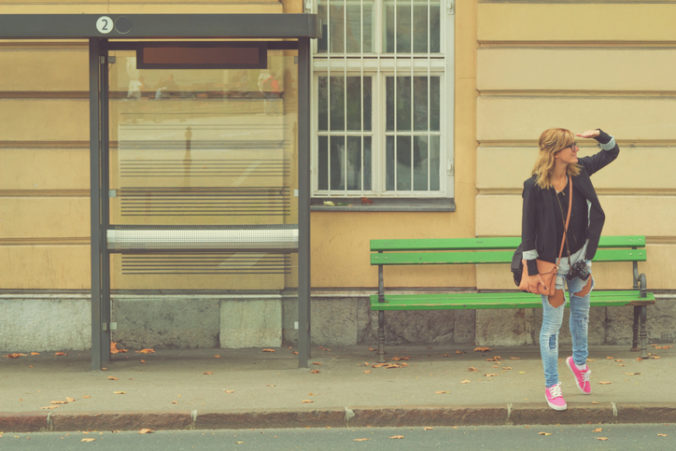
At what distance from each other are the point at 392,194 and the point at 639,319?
246 centimetres

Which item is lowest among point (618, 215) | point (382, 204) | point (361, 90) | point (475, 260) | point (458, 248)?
point (475, 260)

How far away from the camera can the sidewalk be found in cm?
711

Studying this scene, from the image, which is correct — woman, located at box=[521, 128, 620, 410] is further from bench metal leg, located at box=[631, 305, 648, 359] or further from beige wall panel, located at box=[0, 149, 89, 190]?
beige wall panel, located at box=[0, 149, 89, 190]

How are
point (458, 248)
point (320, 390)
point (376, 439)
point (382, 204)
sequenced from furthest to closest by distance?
point (382, 204), point (458, 248), point (320, 390), point (376, 439)

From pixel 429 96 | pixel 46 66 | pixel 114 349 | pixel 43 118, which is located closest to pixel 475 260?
pixel 429 96

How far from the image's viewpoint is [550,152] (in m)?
7.11

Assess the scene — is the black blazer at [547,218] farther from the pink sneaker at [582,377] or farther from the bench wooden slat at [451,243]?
the bench wooden slat at [451,243]

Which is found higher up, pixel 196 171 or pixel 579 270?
pixel 196 171

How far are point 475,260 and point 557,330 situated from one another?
2558 millimetres

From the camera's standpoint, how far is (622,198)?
10039 millimetres

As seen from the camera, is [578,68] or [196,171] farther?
[578,68]

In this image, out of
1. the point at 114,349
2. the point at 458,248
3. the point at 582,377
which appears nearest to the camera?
the point at 582,377

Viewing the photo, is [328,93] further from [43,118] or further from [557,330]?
[557,330]

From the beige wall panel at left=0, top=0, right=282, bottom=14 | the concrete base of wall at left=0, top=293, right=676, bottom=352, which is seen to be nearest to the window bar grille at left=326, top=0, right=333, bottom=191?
the beige wall panel at left=0, top=0, right=282, bottom=14
